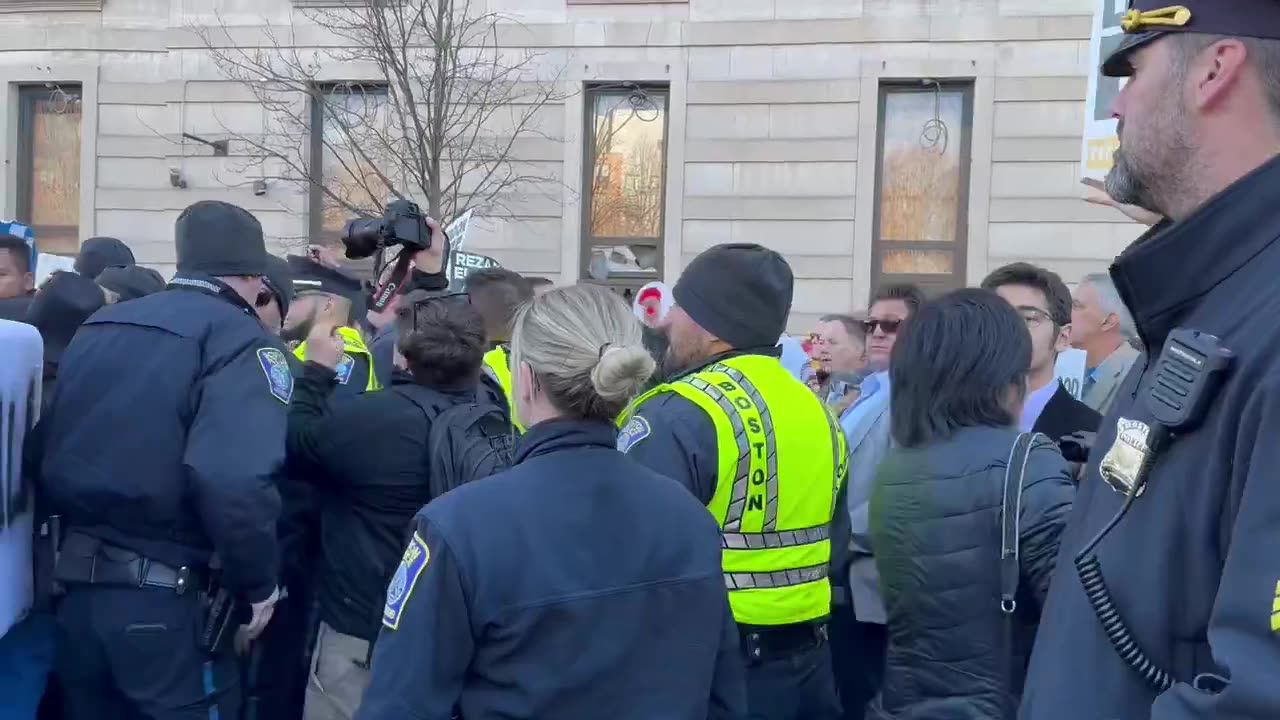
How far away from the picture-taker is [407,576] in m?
2.16

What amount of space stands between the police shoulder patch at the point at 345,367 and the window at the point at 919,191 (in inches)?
387

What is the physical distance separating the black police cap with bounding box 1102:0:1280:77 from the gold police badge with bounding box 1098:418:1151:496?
19.9 inches

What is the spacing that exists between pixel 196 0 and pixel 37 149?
328 cm

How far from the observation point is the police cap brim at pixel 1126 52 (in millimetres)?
1537

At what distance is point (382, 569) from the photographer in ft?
12.7

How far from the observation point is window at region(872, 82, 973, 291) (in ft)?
45.0

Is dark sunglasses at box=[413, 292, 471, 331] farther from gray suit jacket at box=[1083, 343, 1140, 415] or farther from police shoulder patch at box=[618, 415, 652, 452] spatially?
gray suit jacket at box=[1083, 343, 1140, 415]

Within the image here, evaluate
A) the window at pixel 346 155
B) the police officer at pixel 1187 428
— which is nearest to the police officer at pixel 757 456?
the police officer at pixel 1187 428

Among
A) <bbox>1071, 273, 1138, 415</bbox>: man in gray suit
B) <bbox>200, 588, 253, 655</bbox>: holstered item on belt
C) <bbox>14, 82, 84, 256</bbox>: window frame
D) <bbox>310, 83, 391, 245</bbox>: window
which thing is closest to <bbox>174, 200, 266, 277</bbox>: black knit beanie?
<bbox>200, 588, 253, 655</bbox>: holstered item on belt

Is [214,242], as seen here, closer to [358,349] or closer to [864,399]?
[358,349]

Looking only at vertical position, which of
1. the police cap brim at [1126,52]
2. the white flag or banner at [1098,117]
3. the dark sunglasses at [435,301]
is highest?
the white flag or banner at [1098,117]

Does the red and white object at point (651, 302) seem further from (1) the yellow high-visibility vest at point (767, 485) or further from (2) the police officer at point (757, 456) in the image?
(1) the yellow high-visibility vest at point (767, 485)

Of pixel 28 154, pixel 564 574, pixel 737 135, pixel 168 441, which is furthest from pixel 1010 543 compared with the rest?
pixel 28 154

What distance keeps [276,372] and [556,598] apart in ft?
6.31
